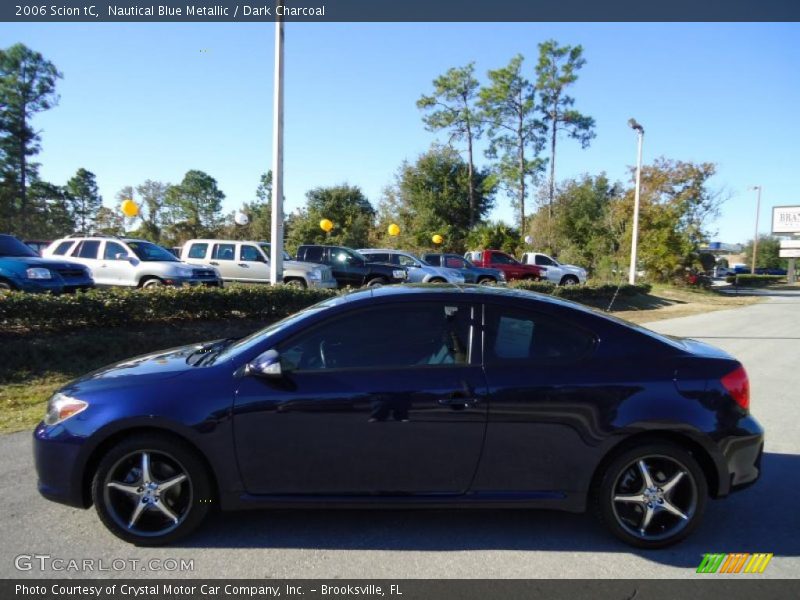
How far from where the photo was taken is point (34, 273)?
10.5 meters

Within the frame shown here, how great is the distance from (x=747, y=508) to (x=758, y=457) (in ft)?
2.11

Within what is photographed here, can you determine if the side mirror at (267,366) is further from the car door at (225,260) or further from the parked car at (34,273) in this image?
the car door at (225,260)

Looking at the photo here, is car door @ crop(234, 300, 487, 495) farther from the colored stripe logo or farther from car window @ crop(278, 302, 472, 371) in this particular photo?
the colored stripe logo

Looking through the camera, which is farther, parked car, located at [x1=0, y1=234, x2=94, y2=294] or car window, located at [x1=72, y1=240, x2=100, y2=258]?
car window, located at [x1=72, y1=240, x2=100, y2=258]

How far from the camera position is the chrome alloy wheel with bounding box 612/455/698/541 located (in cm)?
330

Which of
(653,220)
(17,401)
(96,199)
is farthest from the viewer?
(96,199)

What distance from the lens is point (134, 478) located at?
3.28 meters

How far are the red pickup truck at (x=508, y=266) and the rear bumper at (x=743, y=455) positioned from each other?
23.8 meters

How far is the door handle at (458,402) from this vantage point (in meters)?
3.23

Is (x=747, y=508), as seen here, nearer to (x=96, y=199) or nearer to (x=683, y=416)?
(x=683, y=416)

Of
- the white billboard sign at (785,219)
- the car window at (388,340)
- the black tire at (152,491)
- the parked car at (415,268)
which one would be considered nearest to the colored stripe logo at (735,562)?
the car window at (388,340)

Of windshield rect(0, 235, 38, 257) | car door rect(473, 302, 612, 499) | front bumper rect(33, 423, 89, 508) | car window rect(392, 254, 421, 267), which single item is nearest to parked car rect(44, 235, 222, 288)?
windshield rect(0, 235, 38, 257)
